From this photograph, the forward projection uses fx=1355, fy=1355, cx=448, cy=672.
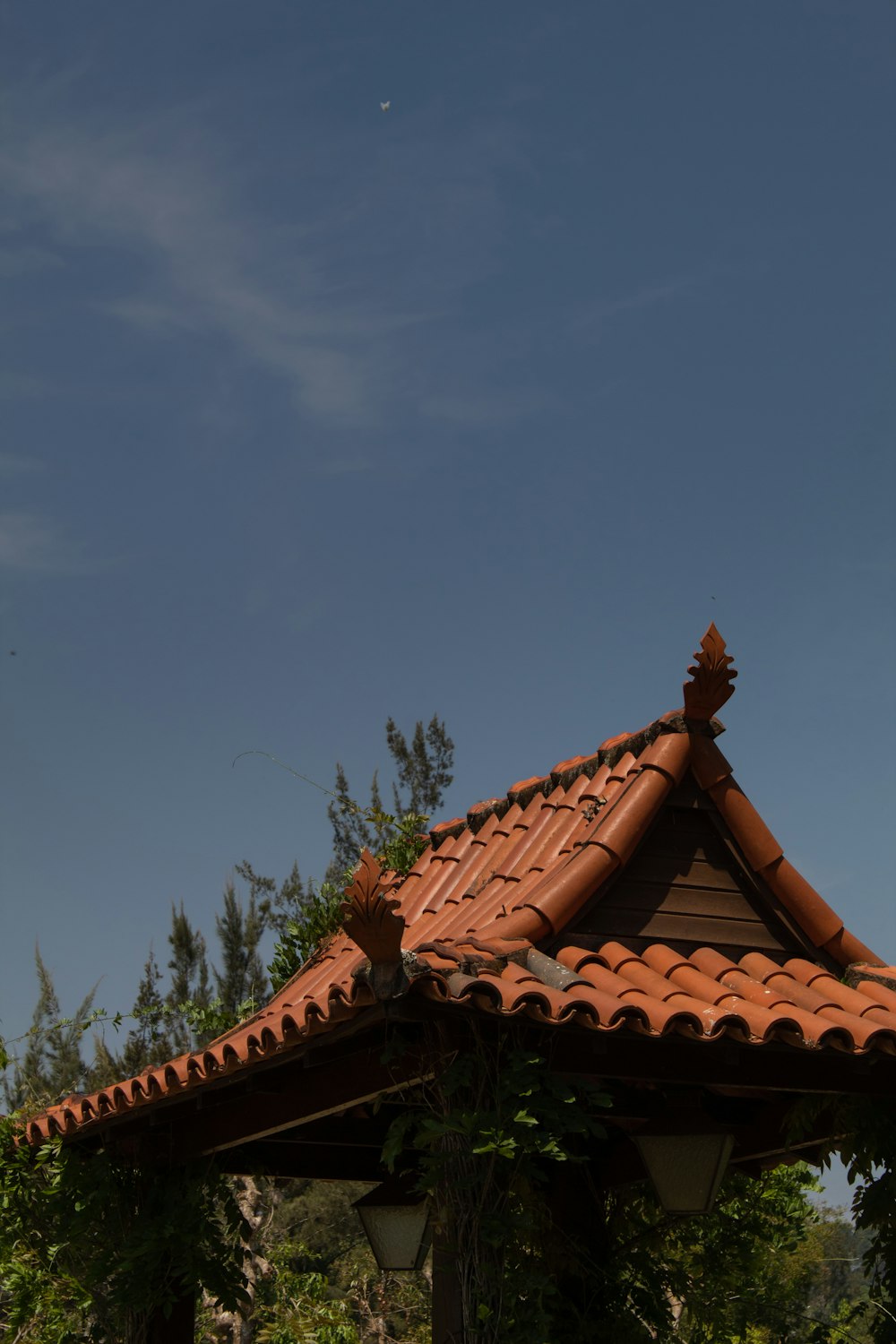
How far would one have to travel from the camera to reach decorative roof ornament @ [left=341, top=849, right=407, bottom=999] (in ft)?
11.3

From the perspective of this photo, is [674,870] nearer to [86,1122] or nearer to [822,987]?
[822,987]


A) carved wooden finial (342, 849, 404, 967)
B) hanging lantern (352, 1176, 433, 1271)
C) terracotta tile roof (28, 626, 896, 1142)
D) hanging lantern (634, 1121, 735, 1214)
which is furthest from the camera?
hanging lantern (352, 1176, 433, 1271)

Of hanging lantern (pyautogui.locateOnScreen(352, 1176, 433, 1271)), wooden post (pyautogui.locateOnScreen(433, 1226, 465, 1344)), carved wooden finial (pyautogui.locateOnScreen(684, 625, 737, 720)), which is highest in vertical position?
carved wooden finial (pyautogui.locateOnScreen(684, 625, 737, 720))

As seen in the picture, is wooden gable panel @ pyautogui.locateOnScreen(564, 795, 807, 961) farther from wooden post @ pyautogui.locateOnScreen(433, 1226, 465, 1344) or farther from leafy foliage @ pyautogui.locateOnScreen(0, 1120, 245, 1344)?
leafy foliage @ pyautogui.locateOnScreen(0, 1120, 245, 1344)

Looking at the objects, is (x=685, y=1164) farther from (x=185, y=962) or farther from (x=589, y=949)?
(x=185, y=962)

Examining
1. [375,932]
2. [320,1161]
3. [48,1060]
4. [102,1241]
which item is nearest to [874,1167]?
[375,932]

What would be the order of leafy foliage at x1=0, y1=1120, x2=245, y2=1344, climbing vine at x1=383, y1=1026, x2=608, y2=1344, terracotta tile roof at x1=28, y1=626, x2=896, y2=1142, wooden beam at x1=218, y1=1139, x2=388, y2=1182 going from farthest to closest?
wooden beam at x1=218, y1=1139, x2=388, y2=1182, leafy foliage at x1=0, y1=1120, x2=245, y2=1344, climbing vine at x1=383, y1=1026, x2=608, y2=1344, terracotta tile roof at x1=28, y1=626, x2=896, y2=1142

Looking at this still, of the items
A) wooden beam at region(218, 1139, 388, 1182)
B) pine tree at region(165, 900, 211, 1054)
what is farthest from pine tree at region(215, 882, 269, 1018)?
wooden beam at region(218, 1139, 388, 1182)

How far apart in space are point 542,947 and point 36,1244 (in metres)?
3.23

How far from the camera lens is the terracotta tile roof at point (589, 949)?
3633mm

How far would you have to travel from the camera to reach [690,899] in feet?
15.5

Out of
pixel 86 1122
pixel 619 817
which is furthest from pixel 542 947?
pixel 86 1122

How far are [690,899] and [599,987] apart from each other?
31.6 inches

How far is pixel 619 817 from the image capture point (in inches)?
182
